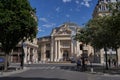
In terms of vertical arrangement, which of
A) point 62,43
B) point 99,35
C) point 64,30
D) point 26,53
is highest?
point 64,30

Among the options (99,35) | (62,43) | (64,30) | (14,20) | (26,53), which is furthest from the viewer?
(62,43)

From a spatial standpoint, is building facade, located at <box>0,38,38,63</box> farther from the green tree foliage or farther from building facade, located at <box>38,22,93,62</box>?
the green tree foliage

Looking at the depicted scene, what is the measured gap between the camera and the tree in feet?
111

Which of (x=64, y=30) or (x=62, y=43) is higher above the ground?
(x=64, y=30)

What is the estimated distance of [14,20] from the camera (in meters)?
34.3

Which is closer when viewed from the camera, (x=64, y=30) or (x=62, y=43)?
(x=64, y=30)

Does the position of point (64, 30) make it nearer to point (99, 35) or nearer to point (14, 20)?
point (99, 35)

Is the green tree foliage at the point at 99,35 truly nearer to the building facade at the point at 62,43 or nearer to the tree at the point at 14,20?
the tree at the point at 14,20

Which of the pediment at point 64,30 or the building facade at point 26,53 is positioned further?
the pediment at point 64,30

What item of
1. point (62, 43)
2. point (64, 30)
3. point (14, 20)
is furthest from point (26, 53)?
point (14, 20)

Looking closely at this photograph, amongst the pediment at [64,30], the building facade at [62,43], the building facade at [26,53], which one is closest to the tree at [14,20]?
the building facade at [26,53]

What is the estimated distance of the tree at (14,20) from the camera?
3397 centimetres

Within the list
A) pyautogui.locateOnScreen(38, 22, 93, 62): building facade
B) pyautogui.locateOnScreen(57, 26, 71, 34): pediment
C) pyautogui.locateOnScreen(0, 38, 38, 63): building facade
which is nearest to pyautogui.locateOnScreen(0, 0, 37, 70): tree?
pyautogui.locateOnScreen(0, 38, 38, 63): building facade

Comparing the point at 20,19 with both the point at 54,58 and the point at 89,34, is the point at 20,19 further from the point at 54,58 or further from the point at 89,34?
the point at 54,58
